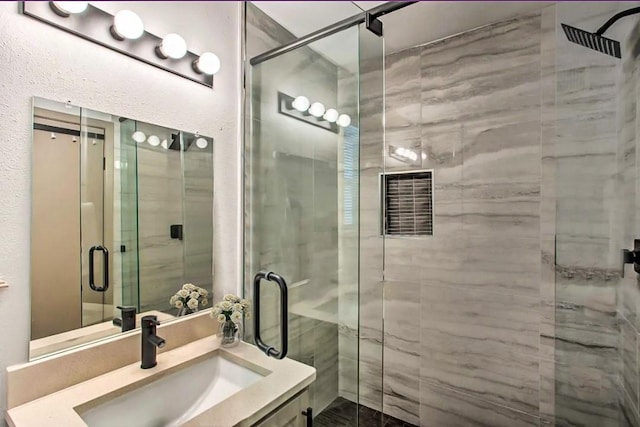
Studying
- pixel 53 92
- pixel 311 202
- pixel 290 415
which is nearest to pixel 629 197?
pixel 311 202

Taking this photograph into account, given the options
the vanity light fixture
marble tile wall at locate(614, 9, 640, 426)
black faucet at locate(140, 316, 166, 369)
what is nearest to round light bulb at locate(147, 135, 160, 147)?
the vanity light fixture

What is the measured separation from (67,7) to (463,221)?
78.5 inches

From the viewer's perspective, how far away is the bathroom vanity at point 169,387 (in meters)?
0.94

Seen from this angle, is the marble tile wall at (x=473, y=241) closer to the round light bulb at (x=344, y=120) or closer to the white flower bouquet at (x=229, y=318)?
the round light bulb at (x=344, y=120)

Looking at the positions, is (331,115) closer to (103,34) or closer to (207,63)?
(207,63)

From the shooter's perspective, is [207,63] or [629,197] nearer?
[629,197]

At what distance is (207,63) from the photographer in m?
1.42

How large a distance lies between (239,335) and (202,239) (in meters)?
0.46

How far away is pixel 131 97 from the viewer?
1219mm

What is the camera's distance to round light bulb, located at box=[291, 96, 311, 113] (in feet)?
5.11

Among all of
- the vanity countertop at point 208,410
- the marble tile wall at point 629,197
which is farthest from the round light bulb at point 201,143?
the marble tile wall at point 629,197

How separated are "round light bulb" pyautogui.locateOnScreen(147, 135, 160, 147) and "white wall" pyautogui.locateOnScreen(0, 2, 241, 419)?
0.22 feet

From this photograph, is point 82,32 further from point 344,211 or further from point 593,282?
point 593,282

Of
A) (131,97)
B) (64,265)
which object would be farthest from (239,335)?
(131,97)
